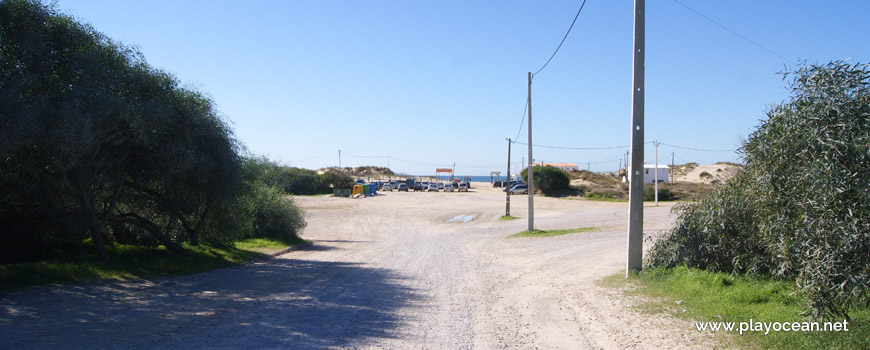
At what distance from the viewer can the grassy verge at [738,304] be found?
235 inches

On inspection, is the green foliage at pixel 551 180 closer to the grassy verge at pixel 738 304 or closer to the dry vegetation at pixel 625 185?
the dry vegetation at pixel 625 185

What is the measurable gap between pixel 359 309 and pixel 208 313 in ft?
7.83

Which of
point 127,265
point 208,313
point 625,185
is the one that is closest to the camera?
point 208,313

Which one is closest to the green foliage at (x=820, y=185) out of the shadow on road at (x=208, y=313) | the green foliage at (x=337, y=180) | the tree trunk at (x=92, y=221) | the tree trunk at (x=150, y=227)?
the shadow on road at (x=208, y=313)

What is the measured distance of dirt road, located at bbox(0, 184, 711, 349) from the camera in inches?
265

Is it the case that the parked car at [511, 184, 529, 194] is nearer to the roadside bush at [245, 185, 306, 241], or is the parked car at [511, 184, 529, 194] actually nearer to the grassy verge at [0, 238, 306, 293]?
the roadside bush at [245, 185, 306, 241]

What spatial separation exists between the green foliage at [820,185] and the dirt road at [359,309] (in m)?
1.61

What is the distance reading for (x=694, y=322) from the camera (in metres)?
7.50

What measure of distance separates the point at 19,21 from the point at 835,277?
12.8m

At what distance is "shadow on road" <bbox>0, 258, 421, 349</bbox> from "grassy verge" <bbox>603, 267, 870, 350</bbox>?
439cm

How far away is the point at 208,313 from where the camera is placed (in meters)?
8.30

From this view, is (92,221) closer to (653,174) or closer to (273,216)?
(273,216)

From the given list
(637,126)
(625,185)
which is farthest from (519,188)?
(637,126)

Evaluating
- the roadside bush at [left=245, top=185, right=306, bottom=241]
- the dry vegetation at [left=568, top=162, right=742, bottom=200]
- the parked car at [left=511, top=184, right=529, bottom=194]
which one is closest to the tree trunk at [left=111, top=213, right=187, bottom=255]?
the roadside bush at [left=245, top=185, right=306, bottom=241]
